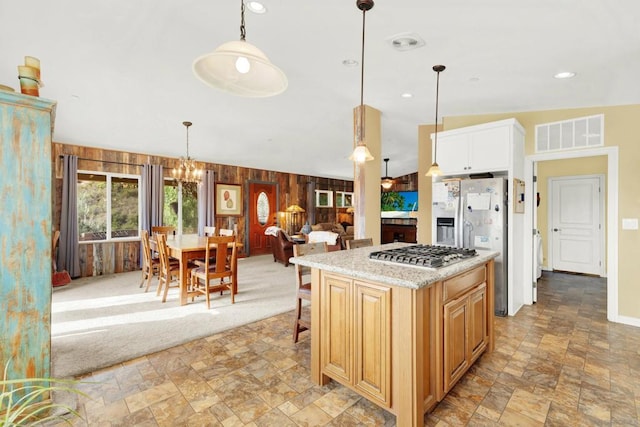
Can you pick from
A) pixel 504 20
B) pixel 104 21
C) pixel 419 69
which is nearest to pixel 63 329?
pixel 104 21

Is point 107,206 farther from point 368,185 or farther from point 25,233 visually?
point 368,185

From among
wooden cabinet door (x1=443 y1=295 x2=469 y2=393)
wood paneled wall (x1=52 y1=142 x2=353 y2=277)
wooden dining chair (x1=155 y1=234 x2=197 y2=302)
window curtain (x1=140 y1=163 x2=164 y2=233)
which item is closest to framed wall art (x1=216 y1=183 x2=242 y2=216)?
wood paneled wall (x1=52 y1=142 x2=353 y2=277)

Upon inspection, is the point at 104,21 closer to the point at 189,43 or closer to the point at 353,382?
the point at 189,43

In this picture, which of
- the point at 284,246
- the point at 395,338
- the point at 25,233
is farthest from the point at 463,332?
the point at 284,246

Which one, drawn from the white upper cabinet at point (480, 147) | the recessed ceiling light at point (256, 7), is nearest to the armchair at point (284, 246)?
the white upper cabinet at point (480, 147)

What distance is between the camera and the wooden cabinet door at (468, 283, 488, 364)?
2.35 meters

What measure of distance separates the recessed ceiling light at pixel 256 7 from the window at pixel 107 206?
5122mm

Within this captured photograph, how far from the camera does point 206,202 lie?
281 inches

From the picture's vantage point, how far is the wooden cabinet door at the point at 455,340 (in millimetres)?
2004

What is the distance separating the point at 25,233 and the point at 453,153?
4.28 metres

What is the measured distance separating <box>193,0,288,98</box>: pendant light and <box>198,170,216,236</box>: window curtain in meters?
5.94

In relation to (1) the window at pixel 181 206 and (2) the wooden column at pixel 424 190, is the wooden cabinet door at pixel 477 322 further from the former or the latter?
(1) the window at pixel 181 206

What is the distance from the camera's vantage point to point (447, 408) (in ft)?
6.64

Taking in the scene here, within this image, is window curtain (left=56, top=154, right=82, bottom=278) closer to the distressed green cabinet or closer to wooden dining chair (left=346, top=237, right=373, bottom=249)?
the distressed green cabinet
